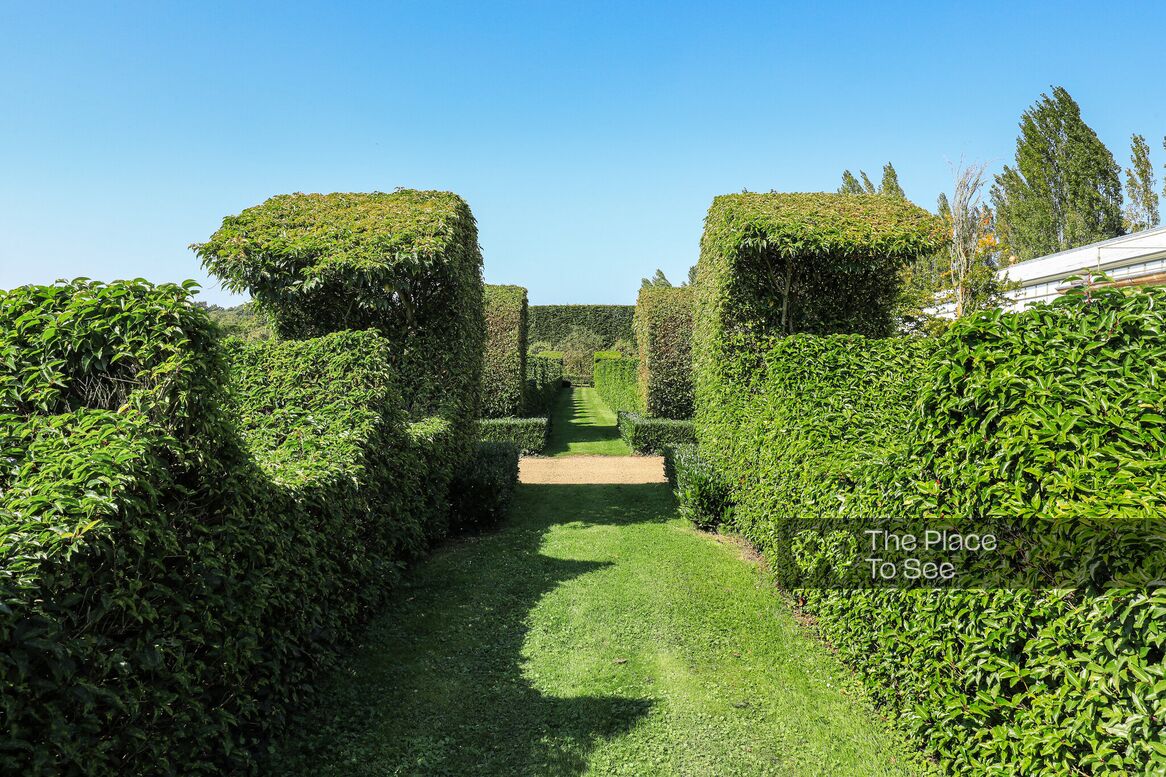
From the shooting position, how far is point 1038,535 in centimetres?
263

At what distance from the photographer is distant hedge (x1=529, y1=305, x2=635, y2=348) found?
154ft

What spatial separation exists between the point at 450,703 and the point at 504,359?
15128mm

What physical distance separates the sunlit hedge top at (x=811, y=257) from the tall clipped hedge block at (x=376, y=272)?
3.87 metres

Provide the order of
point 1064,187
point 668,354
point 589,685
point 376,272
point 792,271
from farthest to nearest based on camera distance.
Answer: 1. point 1064,187
2. point 668,354
3. point 792,271
4. point 376,272
5. point 589,685

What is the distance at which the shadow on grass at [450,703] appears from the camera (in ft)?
12.2

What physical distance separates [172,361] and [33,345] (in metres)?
0.75

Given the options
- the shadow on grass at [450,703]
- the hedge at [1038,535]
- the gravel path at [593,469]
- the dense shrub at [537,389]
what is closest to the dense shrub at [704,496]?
the shadow on grass at [450,703]

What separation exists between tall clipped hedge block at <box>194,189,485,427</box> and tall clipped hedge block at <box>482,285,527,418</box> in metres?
8.84

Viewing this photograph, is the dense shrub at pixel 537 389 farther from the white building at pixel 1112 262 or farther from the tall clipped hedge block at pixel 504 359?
the white building at pixel 1112 262

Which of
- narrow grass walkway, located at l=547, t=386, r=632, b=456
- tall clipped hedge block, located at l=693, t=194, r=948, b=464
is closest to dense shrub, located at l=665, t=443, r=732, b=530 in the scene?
tall clipped hedge block, located at l=693, t=194, r=948, b=464

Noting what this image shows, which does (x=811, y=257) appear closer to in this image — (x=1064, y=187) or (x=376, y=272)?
(x=376, y=272)

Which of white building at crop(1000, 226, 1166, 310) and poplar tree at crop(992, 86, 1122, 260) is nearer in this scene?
white building at crop(1000, 226, 1166, 310)

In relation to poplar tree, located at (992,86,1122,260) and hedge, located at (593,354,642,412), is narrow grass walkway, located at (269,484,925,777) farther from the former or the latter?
poplar tree, located at (992,86,1122,260)

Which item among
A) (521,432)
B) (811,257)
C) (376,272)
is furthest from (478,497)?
(521,432)
